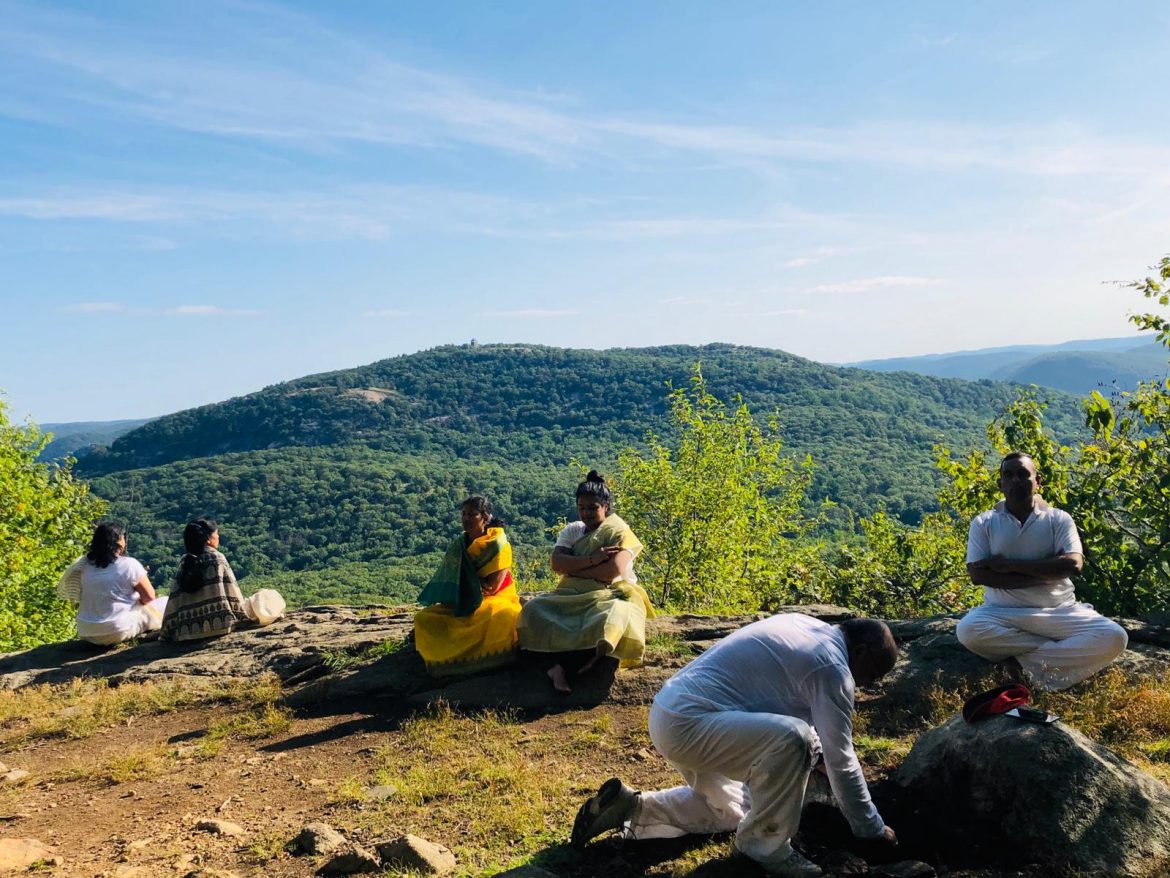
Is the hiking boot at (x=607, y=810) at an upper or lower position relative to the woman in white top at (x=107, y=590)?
lower

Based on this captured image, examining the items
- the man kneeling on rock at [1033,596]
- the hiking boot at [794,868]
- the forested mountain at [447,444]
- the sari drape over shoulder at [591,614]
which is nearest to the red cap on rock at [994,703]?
the hiking boot at [794,868]

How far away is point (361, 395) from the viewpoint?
120m

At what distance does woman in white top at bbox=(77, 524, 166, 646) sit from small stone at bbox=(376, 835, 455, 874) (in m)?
6.89

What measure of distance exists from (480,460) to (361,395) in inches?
1317

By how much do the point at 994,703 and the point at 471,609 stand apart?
15.6ft

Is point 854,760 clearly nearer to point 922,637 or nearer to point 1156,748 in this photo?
point 1156,748

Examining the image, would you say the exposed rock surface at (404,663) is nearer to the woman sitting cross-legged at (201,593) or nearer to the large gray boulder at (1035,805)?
the woman sitting cross-legged at (201,593)

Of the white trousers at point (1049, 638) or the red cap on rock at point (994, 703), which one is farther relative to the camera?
the white trousers at point (1049, 638)

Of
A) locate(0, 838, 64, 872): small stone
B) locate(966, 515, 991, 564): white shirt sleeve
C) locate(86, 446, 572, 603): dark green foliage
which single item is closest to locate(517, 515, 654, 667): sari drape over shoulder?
locate(966, 515, 991, 564): white shirt sleeve

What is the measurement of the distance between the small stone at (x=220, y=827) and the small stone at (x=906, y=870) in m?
3.86

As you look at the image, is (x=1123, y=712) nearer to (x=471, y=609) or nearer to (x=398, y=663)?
(x=471, y=609)

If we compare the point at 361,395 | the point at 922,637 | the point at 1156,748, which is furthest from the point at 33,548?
the point at 361,395

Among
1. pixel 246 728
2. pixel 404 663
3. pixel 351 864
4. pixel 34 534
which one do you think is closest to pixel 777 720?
pixel 351 864

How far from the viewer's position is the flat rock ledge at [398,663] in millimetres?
7270
